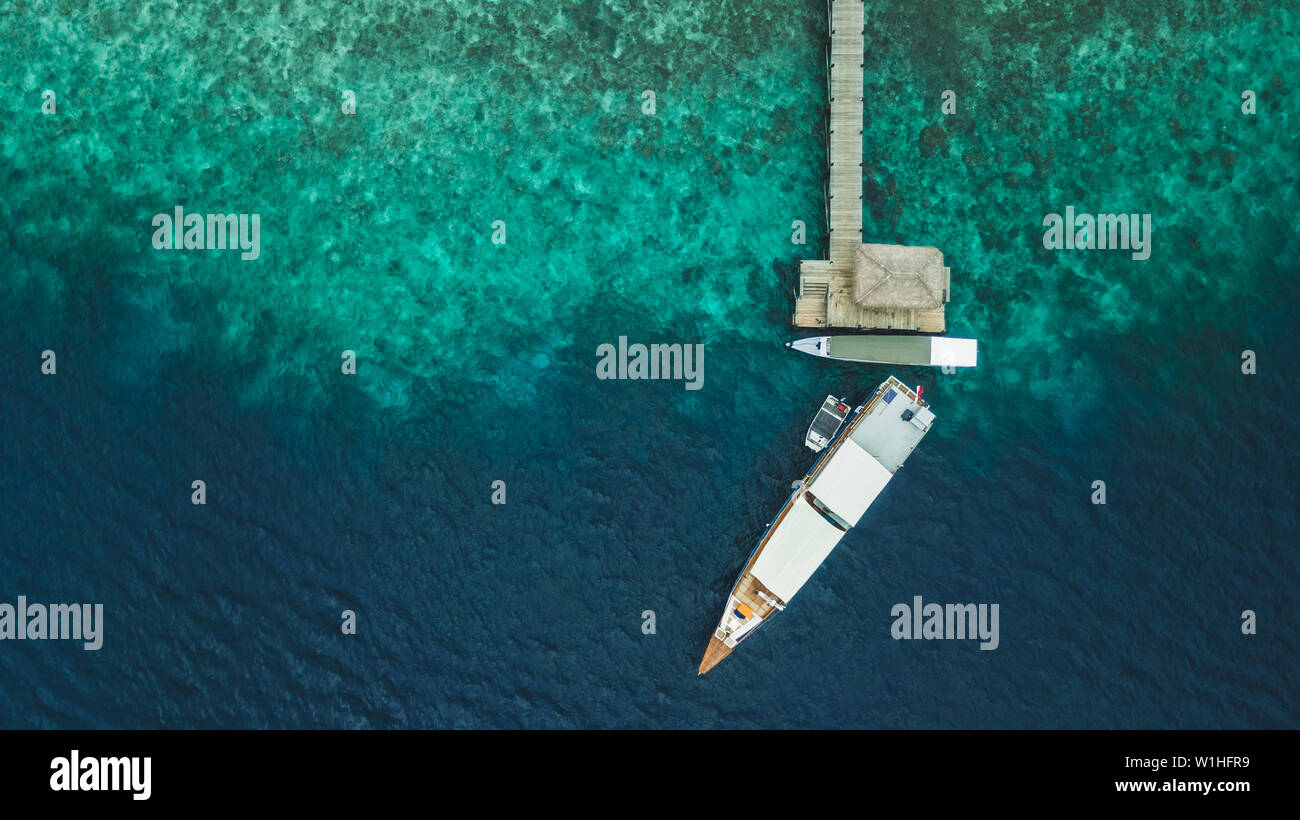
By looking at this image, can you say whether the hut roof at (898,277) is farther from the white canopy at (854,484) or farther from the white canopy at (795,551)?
the white canopy at (795,551)

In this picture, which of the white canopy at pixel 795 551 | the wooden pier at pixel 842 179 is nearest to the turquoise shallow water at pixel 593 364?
the wooden pier at pixel 842 179

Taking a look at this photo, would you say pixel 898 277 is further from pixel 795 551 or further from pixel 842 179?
pixel 795 551

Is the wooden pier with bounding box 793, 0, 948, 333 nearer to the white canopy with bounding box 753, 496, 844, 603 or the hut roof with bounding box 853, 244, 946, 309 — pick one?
the hut roof with bounding box 853, 244, 946, 309

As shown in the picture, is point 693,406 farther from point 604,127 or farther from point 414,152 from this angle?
point 414,152

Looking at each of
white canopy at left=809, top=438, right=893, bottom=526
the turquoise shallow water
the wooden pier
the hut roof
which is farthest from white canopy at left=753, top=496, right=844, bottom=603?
the hut roof

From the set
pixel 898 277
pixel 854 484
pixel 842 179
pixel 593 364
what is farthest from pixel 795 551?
pixel 842 179
